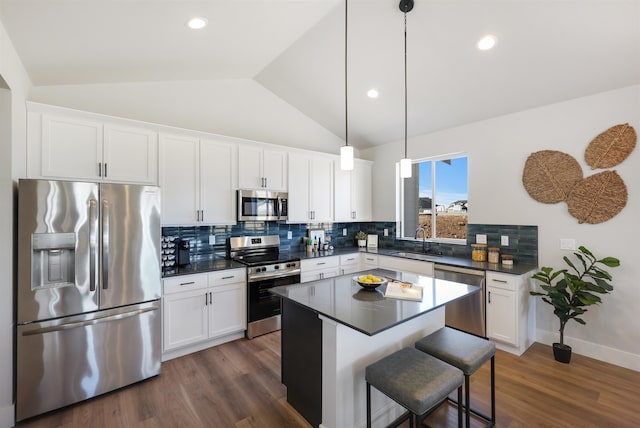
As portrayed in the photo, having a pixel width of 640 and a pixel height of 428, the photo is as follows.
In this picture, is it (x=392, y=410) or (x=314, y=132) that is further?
(x=314, y=132)

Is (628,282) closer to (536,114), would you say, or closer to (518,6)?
(536,114)

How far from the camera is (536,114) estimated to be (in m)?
3.29

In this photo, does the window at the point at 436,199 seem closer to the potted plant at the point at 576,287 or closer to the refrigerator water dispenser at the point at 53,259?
the potted plant at the point at 576,287

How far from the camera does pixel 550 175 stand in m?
3.19

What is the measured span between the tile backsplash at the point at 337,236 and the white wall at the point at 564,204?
0.12 m

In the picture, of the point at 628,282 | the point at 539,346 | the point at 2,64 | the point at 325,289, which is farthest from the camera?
the point at 539,346

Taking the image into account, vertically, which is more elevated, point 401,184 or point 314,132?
point 314,132

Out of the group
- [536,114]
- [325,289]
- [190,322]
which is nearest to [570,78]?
[536,114]

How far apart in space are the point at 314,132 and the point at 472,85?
240 cm

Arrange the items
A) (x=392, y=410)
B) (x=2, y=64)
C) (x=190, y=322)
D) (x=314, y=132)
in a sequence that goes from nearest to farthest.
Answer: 1. (x=2, y=64)
2. (x=392, y=410)
3. (x=190, y=322)
4. (x=314, y=132)

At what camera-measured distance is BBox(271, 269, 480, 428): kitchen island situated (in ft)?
5.82

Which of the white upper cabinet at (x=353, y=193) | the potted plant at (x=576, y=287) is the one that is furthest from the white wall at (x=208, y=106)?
the potted plant at (x=576, y=287)

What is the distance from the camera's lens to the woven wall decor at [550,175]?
3068 mm

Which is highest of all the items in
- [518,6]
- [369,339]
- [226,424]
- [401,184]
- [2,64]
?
[518,6]
